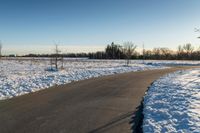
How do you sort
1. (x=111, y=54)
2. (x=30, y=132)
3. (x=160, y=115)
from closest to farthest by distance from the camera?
(x=30, y=132), (x=160, y=115), (x=111, y=54)

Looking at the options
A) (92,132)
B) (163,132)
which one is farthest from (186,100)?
(92,132)

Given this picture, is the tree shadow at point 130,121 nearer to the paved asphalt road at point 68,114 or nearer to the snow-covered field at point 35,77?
the paved asphalt road at point 68,114

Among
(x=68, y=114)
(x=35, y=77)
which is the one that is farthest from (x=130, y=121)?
(x=35, y=77)

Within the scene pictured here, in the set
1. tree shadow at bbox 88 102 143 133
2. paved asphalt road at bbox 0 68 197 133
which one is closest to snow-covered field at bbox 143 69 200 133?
tree shadow at bbox 88 102 143 133

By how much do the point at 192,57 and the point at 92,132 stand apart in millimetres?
104718

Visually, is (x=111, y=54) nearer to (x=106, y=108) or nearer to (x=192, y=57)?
(x=192, y=57)

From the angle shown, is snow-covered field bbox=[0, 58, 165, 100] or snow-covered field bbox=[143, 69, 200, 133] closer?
snow-covered field bbox=[143, 69, 200, 133]

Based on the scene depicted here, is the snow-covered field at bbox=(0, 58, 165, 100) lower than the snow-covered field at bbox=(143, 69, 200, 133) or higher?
higher

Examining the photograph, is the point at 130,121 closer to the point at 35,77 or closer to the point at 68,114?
the point at 68,114

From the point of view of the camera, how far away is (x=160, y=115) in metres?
7.09

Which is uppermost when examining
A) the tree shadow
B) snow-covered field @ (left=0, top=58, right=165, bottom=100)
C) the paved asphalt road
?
snow-covered field @ (left=0, top=58, right=165, bottom=100)

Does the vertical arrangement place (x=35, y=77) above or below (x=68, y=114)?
above

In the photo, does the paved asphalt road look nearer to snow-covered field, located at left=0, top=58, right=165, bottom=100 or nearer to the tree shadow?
the tree shadow

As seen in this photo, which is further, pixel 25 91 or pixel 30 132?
pixel 25 91
